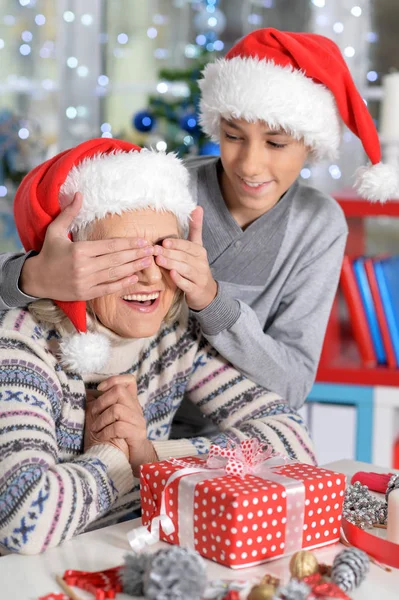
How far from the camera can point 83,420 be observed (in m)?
1.32

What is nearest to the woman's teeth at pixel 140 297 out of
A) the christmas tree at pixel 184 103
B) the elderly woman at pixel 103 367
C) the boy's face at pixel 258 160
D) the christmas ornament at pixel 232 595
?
the elderly woman at pixel 103 367

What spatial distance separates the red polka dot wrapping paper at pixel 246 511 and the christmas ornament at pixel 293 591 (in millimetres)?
111

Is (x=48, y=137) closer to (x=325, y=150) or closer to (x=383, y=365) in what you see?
(x=383, y=365)

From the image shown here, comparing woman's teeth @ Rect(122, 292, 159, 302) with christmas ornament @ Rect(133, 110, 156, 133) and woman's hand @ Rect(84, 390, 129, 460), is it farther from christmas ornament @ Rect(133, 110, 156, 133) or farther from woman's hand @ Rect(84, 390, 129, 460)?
christmas ornament @ Rect(133, 110, 156, 133)

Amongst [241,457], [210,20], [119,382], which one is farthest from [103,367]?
[210,20]

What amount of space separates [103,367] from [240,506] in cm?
46

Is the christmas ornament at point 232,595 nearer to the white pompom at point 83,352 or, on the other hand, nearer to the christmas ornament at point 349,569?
the christmas ornament at point 349,569

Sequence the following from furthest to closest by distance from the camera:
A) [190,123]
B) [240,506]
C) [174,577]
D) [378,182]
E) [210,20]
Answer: [210,20], [190,123], [378,182], [240,506], [174,577]

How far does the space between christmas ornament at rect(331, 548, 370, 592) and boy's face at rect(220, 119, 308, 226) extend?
0.85 m

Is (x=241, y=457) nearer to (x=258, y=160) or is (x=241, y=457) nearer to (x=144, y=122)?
(x=258, y=160)

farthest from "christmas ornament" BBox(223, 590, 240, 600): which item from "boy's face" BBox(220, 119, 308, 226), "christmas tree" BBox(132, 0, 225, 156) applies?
"christmas tree" BBox(132, 0, 225, 156)

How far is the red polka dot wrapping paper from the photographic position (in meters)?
0.97

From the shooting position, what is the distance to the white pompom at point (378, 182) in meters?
1.72

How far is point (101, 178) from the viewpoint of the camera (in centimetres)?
127
